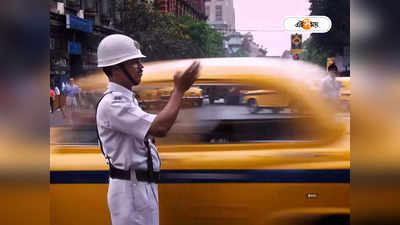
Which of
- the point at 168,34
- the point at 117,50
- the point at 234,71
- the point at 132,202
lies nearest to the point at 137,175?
the point at 132,202

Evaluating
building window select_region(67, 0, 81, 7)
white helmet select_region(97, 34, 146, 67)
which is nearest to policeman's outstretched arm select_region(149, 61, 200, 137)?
white helmet select_region(97, 34, 146, 67)

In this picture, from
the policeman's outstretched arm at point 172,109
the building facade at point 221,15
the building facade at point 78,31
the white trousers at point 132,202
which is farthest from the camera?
the building facade at point 221,15

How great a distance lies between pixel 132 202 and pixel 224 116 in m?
0.70

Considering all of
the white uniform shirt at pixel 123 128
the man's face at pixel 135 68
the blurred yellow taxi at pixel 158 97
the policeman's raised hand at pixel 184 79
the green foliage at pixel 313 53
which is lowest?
the white uniform shirt at pixel 123 128

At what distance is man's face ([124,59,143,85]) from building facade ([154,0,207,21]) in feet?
1.18

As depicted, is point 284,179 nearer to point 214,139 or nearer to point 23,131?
point 214,139

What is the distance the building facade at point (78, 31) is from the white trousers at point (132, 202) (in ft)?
1.97

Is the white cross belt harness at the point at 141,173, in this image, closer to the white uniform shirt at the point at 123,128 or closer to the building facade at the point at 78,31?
the white uniform shirt at the point at 123,128

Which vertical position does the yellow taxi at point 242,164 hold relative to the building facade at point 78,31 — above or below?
below

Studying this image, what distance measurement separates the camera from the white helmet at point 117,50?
2486 mm

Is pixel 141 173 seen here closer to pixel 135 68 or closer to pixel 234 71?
pixel 135 68

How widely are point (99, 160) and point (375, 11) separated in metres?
1.64

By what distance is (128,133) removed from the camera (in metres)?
2.40
